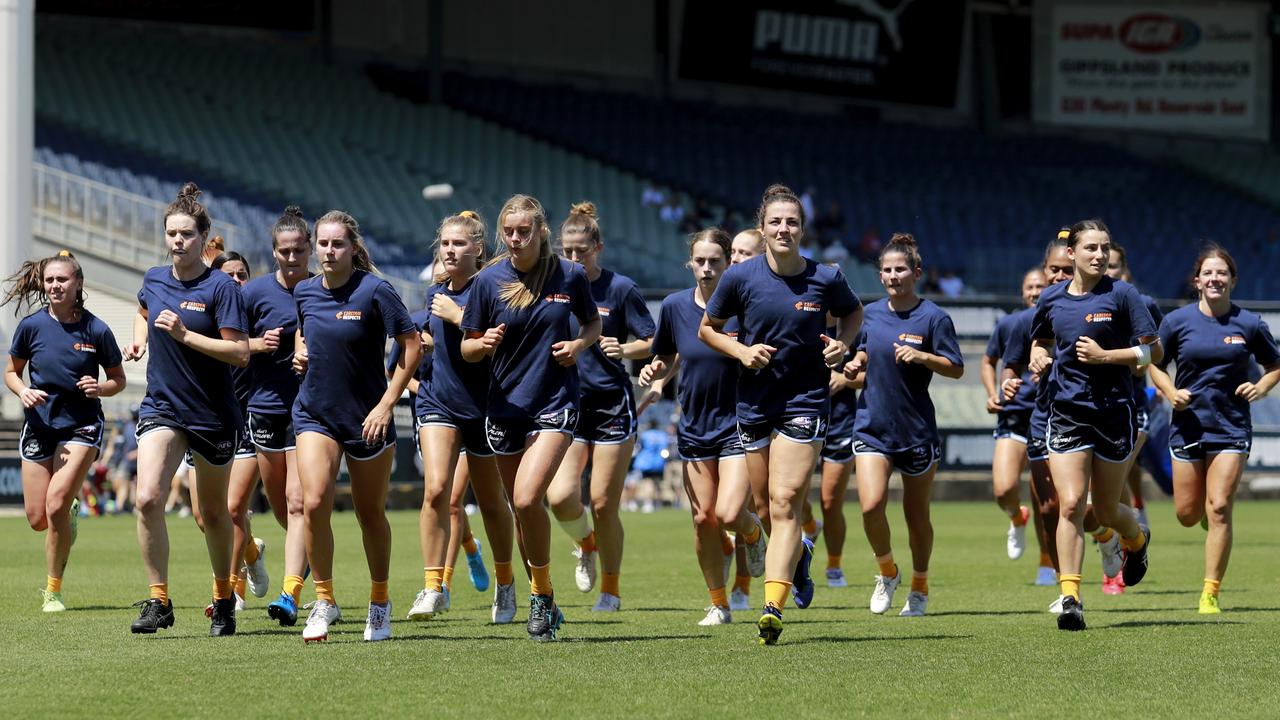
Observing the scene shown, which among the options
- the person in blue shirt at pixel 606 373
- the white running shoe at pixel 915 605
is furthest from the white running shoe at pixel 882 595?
the person in blue shirt at pixel 606 373

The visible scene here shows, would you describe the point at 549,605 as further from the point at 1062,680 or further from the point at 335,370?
the point at 1062,680

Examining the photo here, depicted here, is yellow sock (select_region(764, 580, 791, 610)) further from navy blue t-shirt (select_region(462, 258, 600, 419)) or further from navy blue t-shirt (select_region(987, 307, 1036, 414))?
navy blue t-shirt (select_region(987, 307, 1036, 414))

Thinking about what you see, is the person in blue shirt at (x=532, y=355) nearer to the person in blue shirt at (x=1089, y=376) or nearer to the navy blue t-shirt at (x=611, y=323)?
the navy blue t-shirt at (x=611, y=323)

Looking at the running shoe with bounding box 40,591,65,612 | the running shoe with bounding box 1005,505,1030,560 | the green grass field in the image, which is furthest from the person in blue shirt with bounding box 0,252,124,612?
the running shoe with bounding box 1005,505,1030,560

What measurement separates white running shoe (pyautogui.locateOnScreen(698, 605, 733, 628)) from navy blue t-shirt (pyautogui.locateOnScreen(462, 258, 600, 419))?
1.77 meters

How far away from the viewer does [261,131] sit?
38656mm

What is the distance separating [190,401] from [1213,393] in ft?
20.3

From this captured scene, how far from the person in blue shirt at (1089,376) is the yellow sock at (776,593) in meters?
1.84

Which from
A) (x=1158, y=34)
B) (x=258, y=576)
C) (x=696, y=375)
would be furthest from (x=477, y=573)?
(x=1158, y=34)

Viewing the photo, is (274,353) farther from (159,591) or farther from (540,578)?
(540,578)

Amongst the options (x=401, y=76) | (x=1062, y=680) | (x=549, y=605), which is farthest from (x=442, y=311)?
(x=401, y=76)

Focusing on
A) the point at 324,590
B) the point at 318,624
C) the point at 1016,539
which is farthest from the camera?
the point at 1016,539

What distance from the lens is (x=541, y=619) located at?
9.21m

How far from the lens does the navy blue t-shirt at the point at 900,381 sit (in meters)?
11.0
